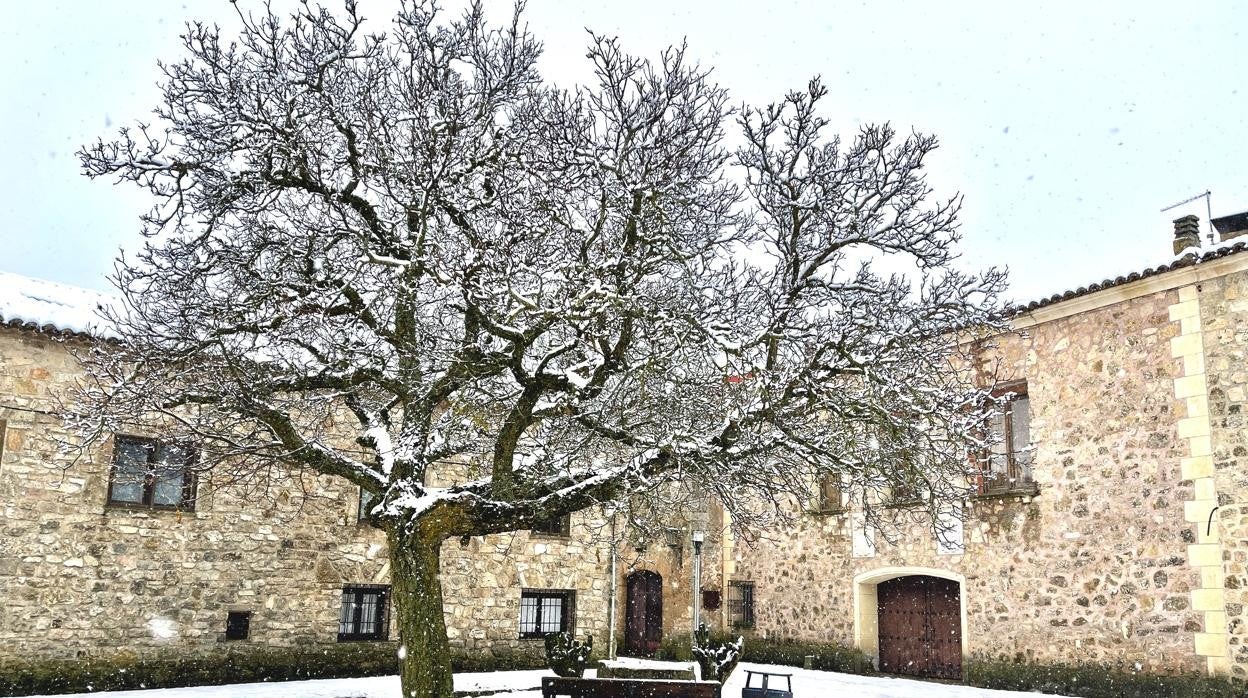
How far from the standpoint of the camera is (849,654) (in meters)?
15.3

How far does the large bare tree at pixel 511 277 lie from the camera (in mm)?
8430

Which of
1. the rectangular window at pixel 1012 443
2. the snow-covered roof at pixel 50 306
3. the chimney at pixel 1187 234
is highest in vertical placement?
the chimney at pixel 1187 234

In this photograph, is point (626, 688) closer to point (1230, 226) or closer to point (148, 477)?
point (148, 477)

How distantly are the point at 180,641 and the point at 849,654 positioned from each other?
33.0 feet

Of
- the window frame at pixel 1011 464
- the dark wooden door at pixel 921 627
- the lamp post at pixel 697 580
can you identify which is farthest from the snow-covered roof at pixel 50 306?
the dark wooden door at pixel 921 627

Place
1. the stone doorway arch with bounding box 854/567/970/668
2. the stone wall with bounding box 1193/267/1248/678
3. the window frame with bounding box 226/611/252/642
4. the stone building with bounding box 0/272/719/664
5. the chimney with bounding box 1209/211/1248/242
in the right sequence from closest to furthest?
1. the stone wall with bounding box 1193/267/1248/678
2. the stone building with bounding box 0/272/719/664
3. the window frame with bounding box 226/611/252/642
4. the chimney with bounding box 1209/211/1248/242
5. the stone doorway arch with bounding box 854/567/970/668

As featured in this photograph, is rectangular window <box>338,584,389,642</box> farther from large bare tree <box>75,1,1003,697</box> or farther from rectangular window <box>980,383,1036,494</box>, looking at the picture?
rectangular window <box>980,383,1036,494</box>

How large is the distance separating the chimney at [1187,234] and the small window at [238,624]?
13.3m

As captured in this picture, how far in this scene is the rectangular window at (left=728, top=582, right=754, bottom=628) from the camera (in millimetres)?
17594

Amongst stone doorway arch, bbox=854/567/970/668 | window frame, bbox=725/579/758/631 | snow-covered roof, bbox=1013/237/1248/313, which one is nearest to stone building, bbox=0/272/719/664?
window frame, bbox=725/579/758/631

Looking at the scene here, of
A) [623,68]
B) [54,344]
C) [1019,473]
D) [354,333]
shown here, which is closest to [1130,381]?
[1019,473]

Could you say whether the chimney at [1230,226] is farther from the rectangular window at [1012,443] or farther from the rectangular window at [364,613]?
the rectangular window at [364,613]

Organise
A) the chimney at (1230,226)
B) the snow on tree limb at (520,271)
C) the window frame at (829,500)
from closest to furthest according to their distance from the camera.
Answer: the snow on tree limb at (520,271), the chimney at (1230,226), the window frame at (829,500)

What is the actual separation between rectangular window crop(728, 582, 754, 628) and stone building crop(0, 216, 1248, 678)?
2.18 m
